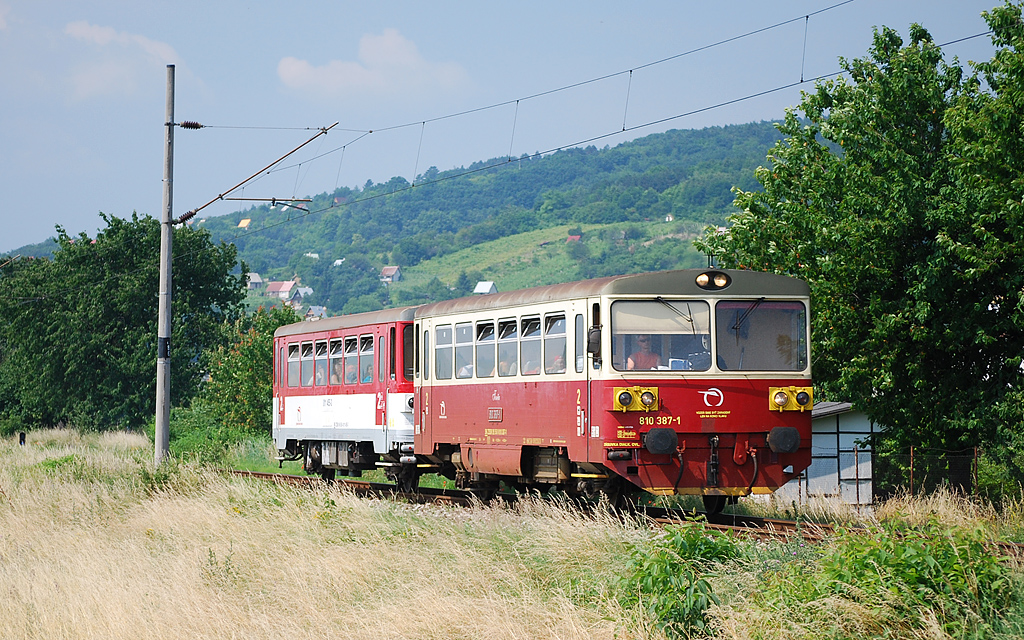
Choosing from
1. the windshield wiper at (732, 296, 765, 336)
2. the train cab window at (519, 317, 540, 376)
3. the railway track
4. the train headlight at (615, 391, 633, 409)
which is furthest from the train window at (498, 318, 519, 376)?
the windshield wiper at (732, 296, 765, 336)

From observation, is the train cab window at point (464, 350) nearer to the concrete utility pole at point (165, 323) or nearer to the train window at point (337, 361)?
the train window at point (337, 361)

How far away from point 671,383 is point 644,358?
0.43 meters

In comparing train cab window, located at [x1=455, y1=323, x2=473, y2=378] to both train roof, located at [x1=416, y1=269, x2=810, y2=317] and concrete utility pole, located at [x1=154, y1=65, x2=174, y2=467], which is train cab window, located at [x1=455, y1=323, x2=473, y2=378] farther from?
concrete utility pole, located at [x1=154, y1=65, x2=174, y2=467]

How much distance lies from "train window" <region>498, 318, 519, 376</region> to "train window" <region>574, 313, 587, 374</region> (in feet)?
5.05

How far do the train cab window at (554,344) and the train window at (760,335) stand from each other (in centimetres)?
187

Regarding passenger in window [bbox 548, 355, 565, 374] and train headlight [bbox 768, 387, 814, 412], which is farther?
passenger in window [bbox 548, 355, 565, 374]

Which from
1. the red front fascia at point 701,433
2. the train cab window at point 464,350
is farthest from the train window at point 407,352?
the red front fascia at point 701,433

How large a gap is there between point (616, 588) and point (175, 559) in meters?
6.19

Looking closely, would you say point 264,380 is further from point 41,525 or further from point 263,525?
point 263,525

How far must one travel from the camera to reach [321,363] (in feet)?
75.5

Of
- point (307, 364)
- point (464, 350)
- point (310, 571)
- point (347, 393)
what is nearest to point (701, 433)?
point (464, 350)

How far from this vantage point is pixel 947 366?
20.4 metres

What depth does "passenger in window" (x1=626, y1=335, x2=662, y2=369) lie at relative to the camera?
556 inches

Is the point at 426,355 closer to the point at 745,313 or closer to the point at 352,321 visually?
the point at 352,321
